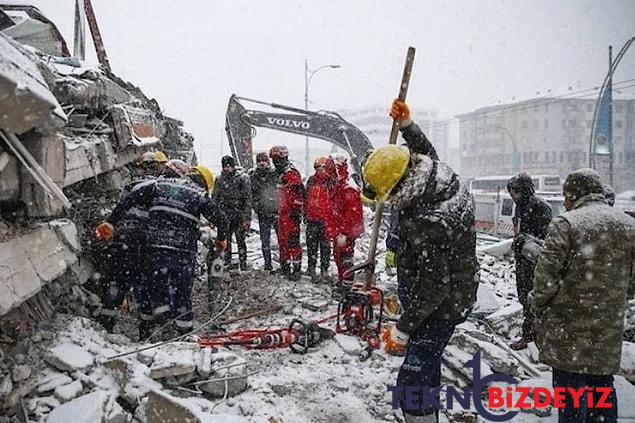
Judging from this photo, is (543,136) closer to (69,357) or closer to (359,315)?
(359,315)

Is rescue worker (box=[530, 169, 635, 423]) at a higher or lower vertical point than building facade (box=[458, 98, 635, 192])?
lower

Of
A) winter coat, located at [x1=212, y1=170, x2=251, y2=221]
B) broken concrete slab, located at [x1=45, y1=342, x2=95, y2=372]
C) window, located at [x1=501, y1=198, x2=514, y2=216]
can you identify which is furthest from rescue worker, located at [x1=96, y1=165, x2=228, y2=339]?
window, located at [x1=501, y1=198, x2=514, y2=216]

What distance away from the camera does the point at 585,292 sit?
263 cm

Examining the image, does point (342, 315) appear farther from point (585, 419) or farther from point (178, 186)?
point (585, 419)

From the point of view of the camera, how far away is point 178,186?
4324mm

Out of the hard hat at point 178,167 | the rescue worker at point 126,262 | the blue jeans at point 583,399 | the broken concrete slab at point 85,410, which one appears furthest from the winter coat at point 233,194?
the blue jeans at point 583,399

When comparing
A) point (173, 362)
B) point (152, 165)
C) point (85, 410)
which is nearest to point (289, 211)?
point (152, 165)

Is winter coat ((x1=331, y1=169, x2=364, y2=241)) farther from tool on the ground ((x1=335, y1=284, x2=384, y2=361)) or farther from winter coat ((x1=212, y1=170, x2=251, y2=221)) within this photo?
tool on the ground ((x1=335, y1=284, x2=384, y2=361))

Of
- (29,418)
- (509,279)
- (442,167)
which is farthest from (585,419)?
(509,279)

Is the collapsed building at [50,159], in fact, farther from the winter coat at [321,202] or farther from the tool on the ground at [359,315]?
the tool on the ground at [359,315]

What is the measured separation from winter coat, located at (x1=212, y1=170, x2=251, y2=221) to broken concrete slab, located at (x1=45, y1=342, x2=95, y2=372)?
416 cm

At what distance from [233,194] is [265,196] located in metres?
0.49

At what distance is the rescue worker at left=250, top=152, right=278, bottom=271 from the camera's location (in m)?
7.34

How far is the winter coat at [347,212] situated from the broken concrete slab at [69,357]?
153 inches
